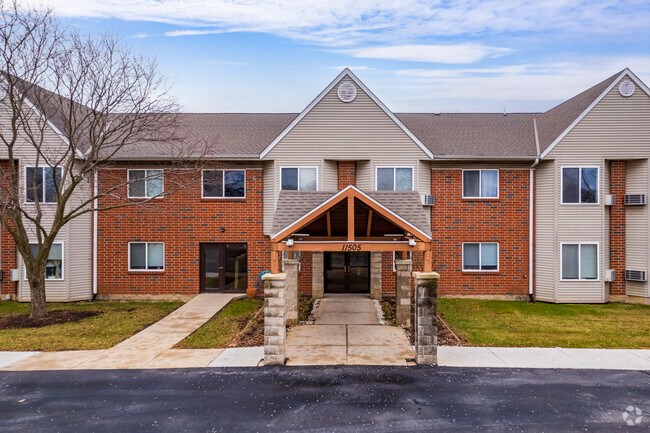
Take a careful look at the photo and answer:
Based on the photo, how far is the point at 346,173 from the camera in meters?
16.0

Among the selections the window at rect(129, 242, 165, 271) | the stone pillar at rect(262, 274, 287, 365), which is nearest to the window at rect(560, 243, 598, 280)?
the stone pillar at rect(262, 274, 287, 365)

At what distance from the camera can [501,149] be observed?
16156 mm

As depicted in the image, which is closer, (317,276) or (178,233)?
(317,276)

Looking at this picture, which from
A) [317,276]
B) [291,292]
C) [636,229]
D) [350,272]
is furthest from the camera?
[350,272]

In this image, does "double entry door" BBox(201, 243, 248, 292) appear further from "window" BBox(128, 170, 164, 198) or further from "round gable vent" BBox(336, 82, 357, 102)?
"round gable vent" BBox(336, 82, 357, 102)

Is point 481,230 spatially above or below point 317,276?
above

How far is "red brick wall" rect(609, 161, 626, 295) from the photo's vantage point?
15.6 m

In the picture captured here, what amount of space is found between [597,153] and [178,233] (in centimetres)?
1739

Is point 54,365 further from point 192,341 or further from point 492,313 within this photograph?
point 492,313

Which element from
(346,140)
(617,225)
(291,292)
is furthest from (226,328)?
(617,225)

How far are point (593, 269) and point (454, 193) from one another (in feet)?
20.3

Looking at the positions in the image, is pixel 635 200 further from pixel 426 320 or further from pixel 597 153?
pixel 426 320

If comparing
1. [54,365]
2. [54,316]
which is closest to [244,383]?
[54,365]

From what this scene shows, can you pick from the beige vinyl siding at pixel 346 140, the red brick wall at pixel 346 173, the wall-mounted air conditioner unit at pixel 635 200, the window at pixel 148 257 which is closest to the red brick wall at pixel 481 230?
the beige vinyl siding at pixel 346 140
